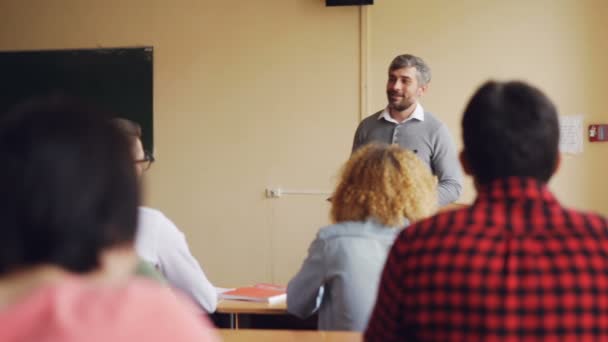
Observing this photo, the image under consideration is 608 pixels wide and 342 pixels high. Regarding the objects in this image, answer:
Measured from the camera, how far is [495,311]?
136 centimetres

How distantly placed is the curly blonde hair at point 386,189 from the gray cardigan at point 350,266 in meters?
0.05

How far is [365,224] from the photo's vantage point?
2266 millimetres

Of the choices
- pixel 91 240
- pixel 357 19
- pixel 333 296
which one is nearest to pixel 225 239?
pixel 357 19

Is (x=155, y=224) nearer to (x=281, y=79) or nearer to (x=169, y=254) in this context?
(x=169, y=254)

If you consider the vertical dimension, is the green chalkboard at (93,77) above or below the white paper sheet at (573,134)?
above

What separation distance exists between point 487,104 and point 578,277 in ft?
1.26

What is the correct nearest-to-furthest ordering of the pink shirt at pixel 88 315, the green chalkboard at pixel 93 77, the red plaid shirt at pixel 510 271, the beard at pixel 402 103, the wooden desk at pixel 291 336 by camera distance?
1. the pink shirt at pixel 88 315
2. the red plaid shirt at pixel 510 271
3. the wooden desk at pixel 291 336
4. the beard at pixel 402 103
5. the green chalkboard at pixel 93 77

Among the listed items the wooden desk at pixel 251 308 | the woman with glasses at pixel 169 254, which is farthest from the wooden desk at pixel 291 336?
the wooden desk at pixel 251 308

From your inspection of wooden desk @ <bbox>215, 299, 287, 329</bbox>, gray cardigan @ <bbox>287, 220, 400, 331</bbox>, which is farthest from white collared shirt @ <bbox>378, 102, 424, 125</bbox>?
gray cardigan @ <bbox>287, 220, 400, 331</bbox>

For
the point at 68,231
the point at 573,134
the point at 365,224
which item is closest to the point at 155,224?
the point at 365,224

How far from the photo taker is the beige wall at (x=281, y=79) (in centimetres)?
524

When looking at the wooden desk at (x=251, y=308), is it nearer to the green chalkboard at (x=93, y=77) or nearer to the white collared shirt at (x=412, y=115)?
the white collared shirt at (x=412, y=115)

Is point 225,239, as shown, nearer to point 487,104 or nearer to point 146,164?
point 146,164

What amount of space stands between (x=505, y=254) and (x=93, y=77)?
16.5 ft
